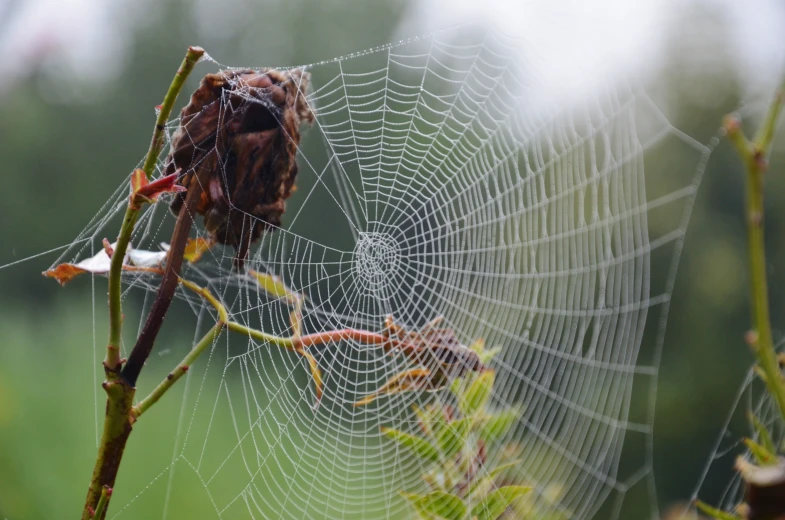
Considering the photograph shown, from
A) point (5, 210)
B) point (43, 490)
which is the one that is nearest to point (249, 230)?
point (43, 490)

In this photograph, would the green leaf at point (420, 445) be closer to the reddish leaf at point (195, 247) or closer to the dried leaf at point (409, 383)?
the dried leaf at point (409, 383)

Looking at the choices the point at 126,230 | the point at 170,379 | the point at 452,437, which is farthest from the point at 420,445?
the point at 126,230

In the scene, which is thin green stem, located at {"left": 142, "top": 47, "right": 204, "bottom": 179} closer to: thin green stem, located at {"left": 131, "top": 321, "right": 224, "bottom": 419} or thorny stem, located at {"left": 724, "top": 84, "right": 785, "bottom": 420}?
thin green stem, located at {"left": 131, "top": 321, "right": 224, "bottom": 419}

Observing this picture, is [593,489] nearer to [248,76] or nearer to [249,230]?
[249,230]

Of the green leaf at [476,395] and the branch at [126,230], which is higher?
the branch at [126,230]

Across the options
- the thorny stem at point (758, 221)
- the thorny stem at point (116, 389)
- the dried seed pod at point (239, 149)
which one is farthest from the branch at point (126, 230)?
the thorny stem at point (758, 221)

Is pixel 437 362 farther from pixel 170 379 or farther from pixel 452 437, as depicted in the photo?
pixel 170 379
